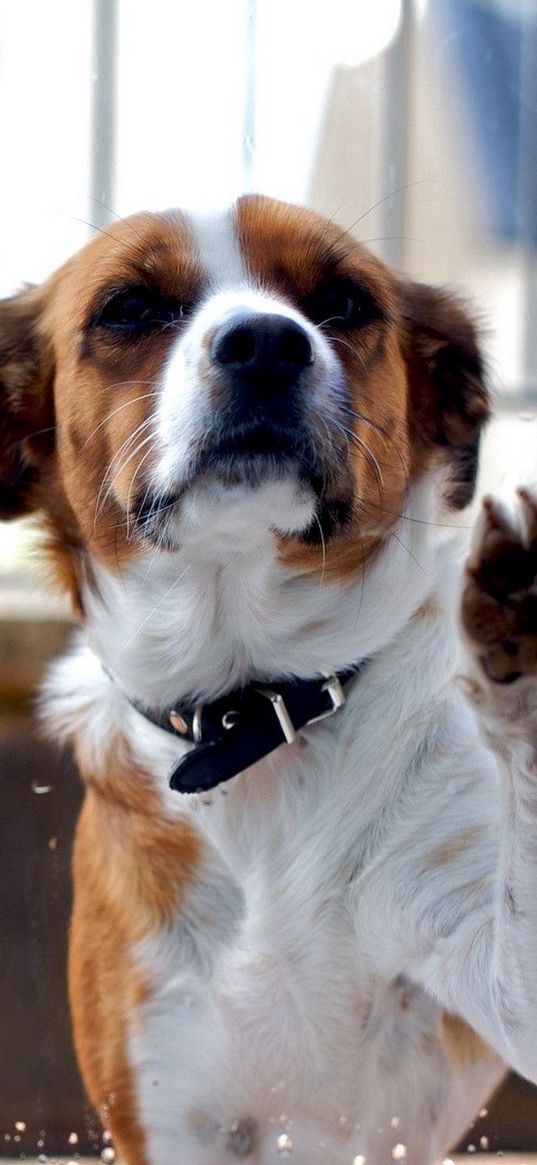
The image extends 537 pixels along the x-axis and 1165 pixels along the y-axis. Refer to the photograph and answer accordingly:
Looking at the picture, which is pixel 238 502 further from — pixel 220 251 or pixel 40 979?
pixel 40 979

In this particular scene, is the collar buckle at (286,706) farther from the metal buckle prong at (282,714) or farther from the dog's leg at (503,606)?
the dog's leg at (503,606)

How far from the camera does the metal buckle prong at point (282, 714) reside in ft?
4.12

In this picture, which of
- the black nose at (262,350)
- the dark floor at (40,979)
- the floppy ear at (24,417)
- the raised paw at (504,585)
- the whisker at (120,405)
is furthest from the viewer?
the dark floor at (40,979)

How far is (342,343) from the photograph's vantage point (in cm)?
131

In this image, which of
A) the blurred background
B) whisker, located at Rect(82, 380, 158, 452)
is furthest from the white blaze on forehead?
the blurred background

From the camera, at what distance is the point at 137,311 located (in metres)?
1.29

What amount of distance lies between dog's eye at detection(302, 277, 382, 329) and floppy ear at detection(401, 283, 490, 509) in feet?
0.49

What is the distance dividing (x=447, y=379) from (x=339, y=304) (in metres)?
0.25

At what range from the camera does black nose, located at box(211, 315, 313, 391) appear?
3.47 ft

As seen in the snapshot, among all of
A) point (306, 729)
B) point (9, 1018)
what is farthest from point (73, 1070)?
point (306, 729)

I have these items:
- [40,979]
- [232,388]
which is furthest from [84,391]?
[40,979]

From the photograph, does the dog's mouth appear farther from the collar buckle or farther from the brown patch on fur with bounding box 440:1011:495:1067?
the brown patch on fur with bounding box 440:1011:495:1067

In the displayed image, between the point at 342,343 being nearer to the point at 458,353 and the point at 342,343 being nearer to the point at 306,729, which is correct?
the point at 458,353

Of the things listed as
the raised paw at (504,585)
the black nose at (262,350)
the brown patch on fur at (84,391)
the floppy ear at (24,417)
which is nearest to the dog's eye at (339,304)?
the brown patch on fur at (84,391)
